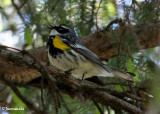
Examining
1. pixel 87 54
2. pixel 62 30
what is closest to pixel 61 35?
pixel 62 30

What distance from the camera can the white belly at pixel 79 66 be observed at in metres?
3.14

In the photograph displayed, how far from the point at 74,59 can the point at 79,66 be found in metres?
0.11

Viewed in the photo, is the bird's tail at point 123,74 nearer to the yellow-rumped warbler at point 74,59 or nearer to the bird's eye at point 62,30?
the yellow-rumped warbler at point 74,59

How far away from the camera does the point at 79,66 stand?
3240 mm

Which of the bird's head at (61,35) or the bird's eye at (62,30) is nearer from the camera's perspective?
the bird's head at (61,35)

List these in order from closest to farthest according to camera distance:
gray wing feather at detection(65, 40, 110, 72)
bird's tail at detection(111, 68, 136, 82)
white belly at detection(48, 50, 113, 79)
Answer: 1. bird's tail at detection(111, 68, 136, 82)
2. white belly at detection(48, 50, 113, 79)
3. gray wing feather at detection(65, 40, 110, 72)

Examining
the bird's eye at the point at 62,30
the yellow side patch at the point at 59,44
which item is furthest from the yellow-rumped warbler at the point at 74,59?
the bird's eye at the point at 62,30

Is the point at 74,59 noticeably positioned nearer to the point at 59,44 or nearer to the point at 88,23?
the point at 59,44

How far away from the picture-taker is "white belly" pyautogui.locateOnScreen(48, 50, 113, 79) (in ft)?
10.3

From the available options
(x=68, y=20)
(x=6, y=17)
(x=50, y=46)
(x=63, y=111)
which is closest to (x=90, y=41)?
(x=68, y=20)

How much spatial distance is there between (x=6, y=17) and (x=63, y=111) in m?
2.04

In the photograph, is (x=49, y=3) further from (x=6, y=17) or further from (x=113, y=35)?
(x=6, y=17)

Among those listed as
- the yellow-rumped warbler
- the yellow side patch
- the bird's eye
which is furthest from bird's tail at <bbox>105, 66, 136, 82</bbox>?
the bird's eye

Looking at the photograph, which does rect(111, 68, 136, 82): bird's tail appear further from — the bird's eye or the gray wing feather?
the bird's eye
